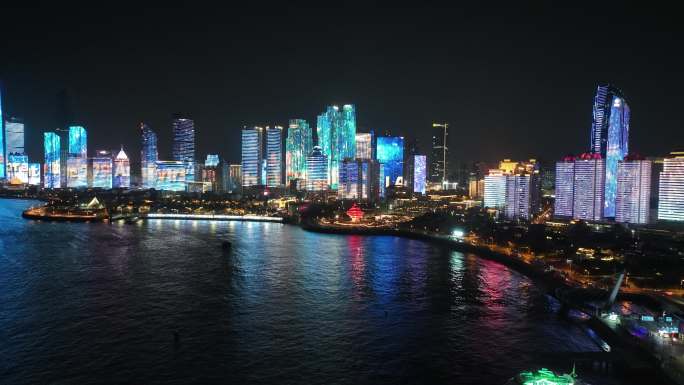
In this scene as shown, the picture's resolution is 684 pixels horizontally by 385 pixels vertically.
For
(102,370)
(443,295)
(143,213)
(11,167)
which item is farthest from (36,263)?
(11,167)

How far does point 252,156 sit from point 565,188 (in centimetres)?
4436

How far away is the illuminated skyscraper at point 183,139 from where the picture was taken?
7800cm

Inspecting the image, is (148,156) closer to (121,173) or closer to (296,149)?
(121,173)

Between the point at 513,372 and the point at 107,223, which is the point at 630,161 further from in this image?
the point at 107,223

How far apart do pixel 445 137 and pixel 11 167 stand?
6271 cm

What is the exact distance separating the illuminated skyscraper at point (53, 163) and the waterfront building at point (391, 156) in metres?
45.2

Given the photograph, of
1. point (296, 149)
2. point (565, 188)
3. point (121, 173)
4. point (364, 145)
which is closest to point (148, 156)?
point (121, 173)

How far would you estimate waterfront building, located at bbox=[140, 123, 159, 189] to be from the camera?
2940 inches

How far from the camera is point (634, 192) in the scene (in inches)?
1267

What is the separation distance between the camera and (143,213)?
39.5 metres

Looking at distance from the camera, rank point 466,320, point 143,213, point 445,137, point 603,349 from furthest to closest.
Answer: point 445,137
point 143,213
point 466,320
point 603,349

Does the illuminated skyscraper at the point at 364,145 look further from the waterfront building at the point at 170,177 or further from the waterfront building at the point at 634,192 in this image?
the waterfront building at the point at 634,192

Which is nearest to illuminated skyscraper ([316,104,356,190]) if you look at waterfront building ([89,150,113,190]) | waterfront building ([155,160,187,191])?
waterfront building ([155,160,187,191])

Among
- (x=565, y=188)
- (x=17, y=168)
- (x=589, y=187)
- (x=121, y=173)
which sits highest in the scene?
(x=17, y=168)
